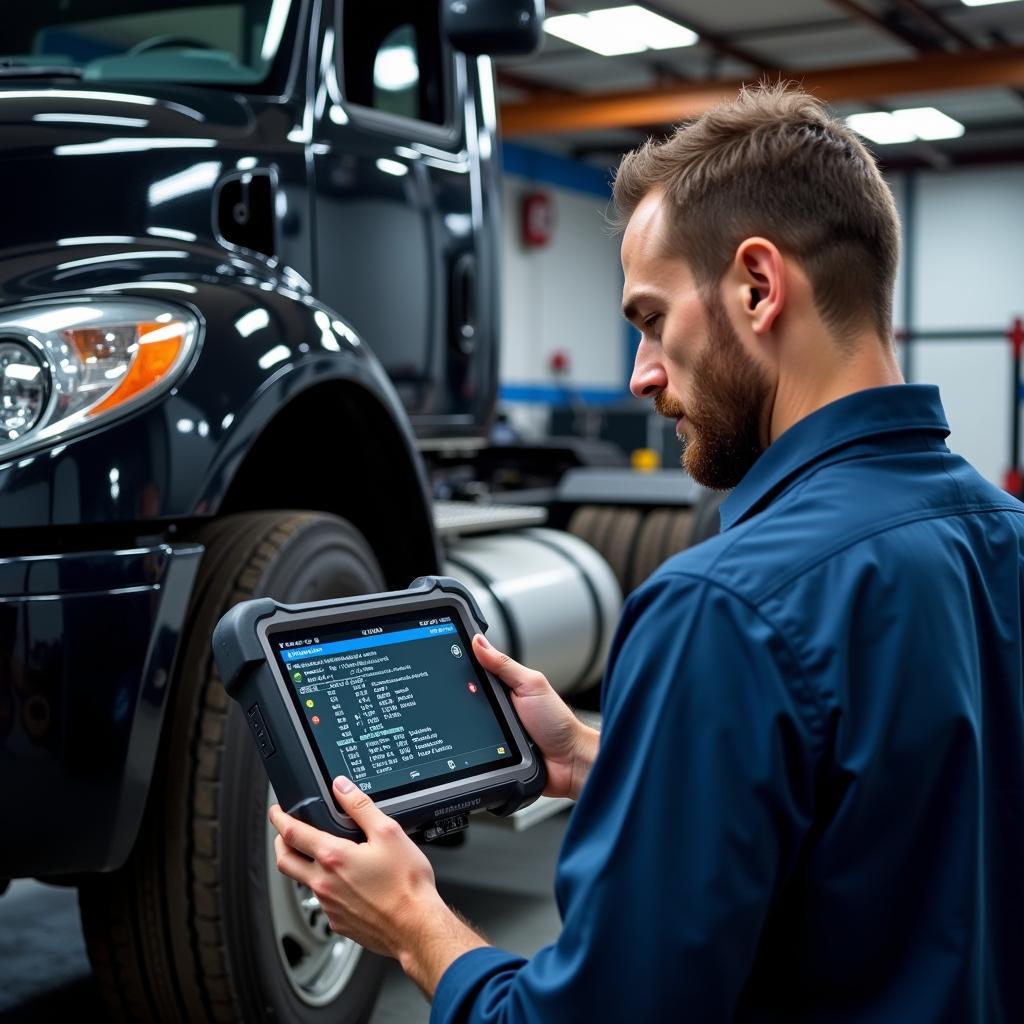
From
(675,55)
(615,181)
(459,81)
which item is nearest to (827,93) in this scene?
(675,55)

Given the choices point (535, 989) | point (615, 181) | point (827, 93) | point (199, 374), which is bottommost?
point (535, 989)

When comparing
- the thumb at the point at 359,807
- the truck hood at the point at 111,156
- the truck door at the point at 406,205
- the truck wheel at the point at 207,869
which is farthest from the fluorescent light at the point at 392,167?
the thumb at the point at 359,807

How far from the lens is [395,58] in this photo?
337 centimetres

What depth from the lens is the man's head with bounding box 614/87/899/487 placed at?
3.73ft

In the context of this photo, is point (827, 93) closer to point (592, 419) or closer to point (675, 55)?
point (675, 55)

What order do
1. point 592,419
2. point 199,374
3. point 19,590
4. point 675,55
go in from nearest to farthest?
point 19,590 < point 199,374 < point 592,419 < point 675,55

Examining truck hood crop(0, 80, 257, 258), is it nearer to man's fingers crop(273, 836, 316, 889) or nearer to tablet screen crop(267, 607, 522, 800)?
tablet screen crop(267, 607, 522, 800)

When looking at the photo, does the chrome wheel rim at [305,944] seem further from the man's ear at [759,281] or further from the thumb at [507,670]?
the man's ear at [759,281]

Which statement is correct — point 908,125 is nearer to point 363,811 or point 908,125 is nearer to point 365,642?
point 365,642

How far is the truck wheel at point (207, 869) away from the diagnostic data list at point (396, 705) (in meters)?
0.72

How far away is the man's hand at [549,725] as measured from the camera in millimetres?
1546

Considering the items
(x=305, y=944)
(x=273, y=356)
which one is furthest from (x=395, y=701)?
(x=305, y=944)

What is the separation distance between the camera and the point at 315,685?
1.41 meters

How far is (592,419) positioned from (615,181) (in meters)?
11.2
